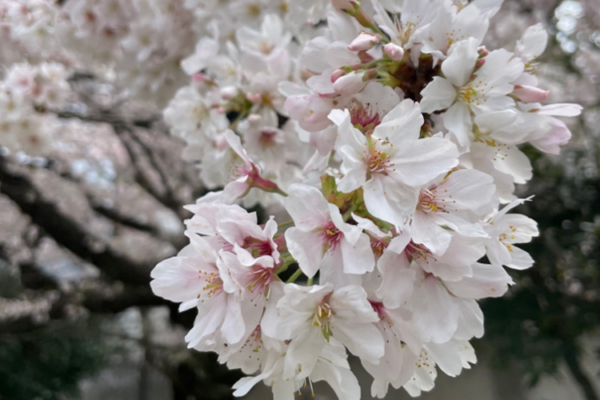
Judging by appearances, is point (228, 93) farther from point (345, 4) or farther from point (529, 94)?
point (529, 94)

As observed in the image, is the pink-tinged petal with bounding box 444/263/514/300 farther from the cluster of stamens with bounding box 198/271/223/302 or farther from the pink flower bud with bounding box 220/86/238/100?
the pink flower bud with bounding box 220/86/238/100

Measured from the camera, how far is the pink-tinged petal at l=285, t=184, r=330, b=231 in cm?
30

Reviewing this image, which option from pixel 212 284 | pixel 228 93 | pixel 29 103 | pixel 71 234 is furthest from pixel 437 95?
pixel 71 234

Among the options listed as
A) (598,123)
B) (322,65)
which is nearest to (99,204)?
(322,65)

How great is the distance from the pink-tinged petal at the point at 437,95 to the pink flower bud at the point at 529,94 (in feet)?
0.27

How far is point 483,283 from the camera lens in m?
0.31

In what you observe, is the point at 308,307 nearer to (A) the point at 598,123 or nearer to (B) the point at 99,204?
(A) the point at 598,123

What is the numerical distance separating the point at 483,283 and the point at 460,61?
0.20 m

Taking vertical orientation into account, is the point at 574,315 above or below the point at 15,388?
above

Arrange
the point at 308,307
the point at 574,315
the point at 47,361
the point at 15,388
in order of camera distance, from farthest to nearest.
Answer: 1. the point at 47,361
2. the point at 15,388
3. the point at 574,315
4. the point at 308,307

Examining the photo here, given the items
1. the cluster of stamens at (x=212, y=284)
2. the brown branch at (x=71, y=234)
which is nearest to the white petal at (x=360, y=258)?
the cluster of stamens at (x=212, y=284)

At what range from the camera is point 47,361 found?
185 cm

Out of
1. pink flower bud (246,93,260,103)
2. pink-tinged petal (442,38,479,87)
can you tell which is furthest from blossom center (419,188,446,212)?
pink flower bud (246,93,260,103)

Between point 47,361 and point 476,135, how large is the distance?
A: 2.23 metres
